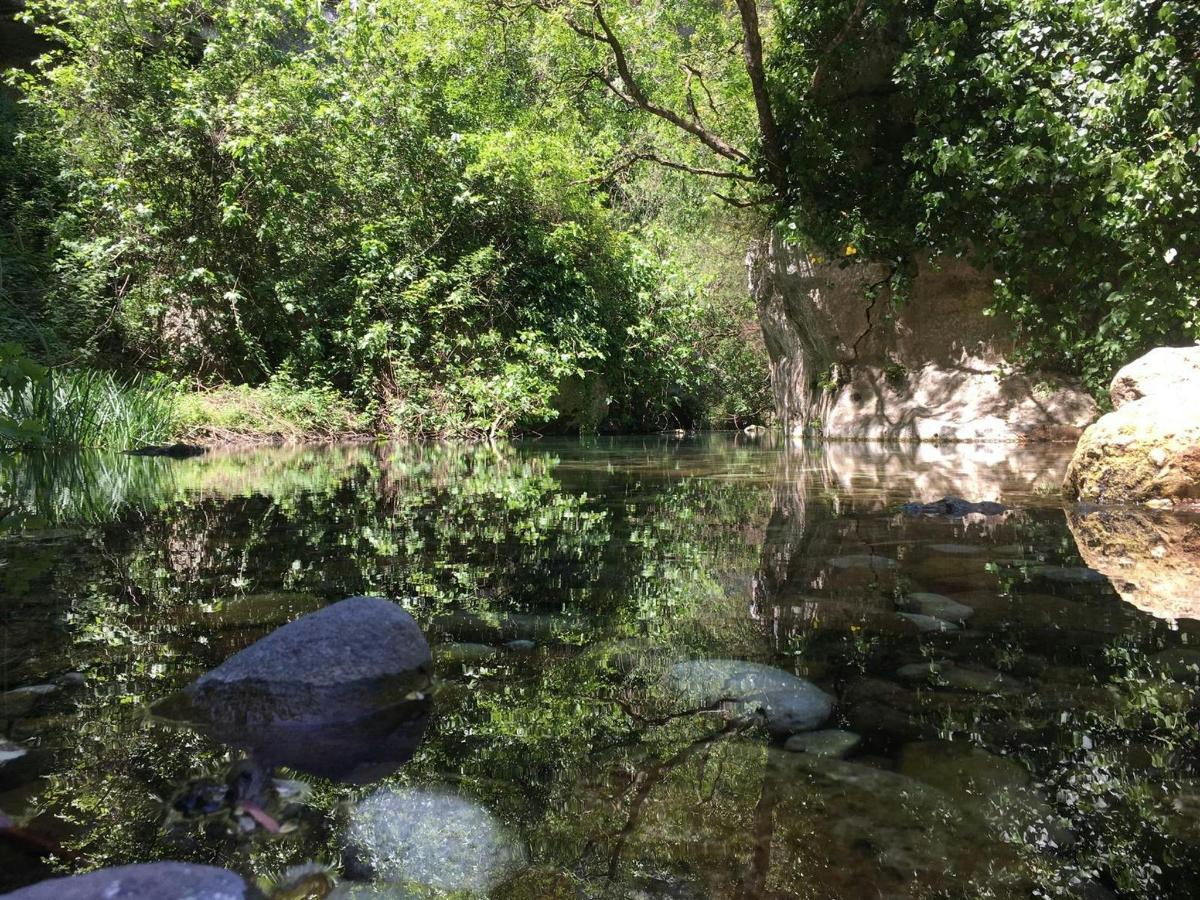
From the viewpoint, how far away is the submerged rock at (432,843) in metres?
1.04

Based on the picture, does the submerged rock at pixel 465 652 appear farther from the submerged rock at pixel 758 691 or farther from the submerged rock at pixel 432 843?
the submerged rock at pixel 432 843

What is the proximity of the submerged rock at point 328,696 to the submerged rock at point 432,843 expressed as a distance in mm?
147

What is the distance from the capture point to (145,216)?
1227 cm

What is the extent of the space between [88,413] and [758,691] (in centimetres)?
870

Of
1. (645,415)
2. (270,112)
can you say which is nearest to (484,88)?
(270,112)

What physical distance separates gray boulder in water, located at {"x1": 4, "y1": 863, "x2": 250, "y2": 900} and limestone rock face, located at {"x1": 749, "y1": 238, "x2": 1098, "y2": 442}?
10.1 metres

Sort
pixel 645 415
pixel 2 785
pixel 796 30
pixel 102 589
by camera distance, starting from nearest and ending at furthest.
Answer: pixel 2 785, pixel 102 589, pixel 796 30, pixel 645 415

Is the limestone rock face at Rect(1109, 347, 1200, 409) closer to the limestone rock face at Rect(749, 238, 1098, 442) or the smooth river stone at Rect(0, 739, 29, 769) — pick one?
the limestone rock face at Rect(749, 238, 1098, 442)

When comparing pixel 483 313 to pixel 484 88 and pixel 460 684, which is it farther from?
pixel 460 684

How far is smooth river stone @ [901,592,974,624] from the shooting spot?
216 centimetres

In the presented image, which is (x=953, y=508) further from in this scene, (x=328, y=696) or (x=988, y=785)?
(x=328, y=696)

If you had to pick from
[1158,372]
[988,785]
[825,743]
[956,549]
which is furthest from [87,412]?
[1158,372]

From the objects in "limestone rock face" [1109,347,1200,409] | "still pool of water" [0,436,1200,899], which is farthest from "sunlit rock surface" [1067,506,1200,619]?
"limestone rock face" [1109,347,1200,409]

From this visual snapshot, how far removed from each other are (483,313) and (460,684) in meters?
13.0
